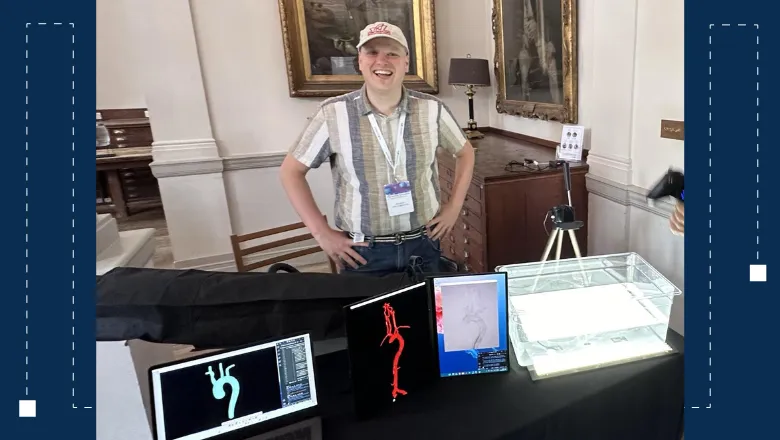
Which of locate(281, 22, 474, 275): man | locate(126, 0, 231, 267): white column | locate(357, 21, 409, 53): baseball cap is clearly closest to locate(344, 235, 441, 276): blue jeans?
locate(281, 22, 474, 275): man

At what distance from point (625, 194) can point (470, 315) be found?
1605 millimetres

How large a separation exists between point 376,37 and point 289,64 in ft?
7.16

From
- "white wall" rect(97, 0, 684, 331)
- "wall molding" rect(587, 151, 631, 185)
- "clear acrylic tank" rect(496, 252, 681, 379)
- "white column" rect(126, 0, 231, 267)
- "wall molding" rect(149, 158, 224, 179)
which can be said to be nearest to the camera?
"clear acrylic tank" rect(496, 252, 681, 379)

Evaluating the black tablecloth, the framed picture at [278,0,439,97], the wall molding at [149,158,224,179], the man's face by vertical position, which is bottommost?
the black tablecloth

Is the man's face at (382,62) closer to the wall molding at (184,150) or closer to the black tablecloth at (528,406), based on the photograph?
the black tablecloth at (528,406)

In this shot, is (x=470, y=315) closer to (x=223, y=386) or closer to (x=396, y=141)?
(x=223, y=386)

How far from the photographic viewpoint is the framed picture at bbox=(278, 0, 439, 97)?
3.50 metres

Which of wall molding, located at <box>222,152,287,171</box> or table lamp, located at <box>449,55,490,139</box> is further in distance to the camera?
wall molding, located at <box>222,152,287,171</box>

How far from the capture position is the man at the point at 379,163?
1.60m

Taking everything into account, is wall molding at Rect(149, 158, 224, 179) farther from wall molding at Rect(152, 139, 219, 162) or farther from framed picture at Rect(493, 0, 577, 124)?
framed picture at Rect(493, 0, 577, 124)

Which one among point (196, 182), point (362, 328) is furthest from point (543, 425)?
point (196, 182)

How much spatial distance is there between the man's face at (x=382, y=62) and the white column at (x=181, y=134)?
226 centimetres

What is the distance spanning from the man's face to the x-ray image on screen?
2.84 feet

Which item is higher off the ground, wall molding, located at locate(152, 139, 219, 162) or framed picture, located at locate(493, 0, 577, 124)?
framed picture, located at locate(493, 0, 577, 124)
